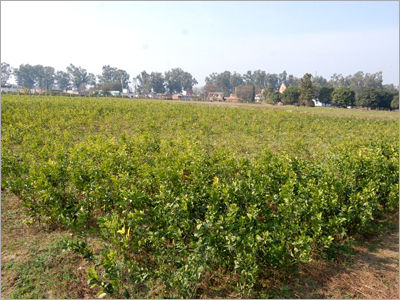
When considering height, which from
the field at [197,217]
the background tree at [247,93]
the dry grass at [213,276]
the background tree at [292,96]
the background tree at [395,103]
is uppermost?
the background tree at [247,93]

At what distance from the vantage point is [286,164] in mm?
5844

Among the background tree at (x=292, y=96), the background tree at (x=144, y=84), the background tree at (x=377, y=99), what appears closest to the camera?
the background tree at (x=377, y=99)

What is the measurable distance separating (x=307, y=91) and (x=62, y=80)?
356 feet

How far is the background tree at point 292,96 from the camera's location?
61.4 meters

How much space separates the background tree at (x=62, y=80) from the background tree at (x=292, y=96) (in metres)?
103

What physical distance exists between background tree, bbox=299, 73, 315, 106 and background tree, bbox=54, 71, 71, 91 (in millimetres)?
107425

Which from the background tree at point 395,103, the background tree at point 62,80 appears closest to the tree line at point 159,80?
the background tree at point 62,80

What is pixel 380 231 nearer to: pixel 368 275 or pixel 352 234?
pixel 352 234

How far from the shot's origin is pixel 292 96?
61562 mm

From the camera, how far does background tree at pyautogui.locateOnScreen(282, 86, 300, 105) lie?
61.4 m

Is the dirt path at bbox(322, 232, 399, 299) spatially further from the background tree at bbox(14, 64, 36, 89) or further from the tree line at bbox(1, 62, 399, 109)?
the background tree at bbox(14, 64, 36, 89)

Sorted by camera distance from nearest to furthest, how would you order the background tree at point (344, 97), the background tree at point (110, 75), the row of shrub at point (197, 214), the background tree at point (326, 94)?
the row of shrub at point (197, 214), the background tree at point (344, 97), the background tree at point (326, 94), the background tree at point (110, 75)

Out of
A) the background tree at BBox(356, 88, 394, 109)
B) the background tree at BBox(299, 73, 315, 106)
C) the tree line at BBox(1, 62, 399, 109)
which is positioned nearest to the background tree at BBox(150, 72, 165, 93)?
the tree line at BBox(1, 62, 399, 109)

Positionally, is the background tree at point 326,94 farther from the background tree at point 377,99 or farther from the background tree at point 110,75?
the background tree at point 110,75
